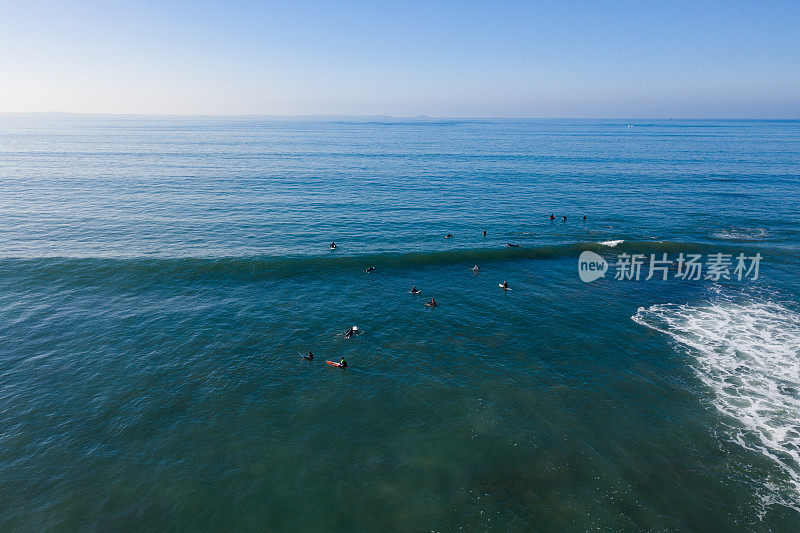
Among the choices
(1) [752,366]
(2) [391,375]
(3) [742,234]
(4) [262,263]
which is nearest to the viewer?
(2) [391,375]

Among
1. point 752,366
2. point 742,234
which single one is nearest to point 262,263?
point 752,366

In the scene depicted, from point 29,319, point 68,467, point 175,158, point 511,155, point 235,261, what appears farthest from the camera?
point 511,155

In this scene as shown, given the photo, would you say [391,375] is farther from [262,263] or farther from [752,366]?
[752,366]

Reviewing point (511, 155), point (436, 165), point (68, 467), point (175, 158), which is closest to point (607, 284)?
point (68, 467)

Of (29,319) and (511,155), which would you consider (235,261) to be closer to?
(29,319)

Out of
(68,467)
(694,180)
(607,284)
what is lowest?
(68,467)

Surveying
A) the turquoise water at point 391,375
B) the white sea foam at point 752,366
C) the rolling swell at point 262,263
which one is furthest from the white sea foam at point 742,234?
the white sea foam at point 752,366
